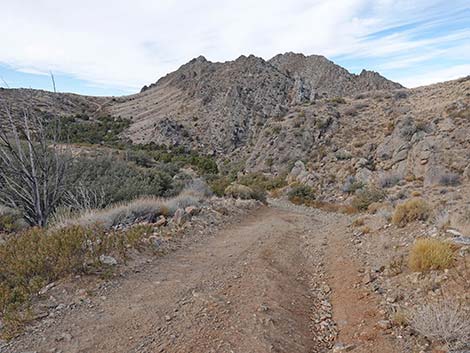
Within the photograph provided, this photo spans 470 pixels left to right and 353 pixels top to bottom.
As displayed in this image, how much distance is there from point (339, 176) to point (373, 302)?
56.1 ft

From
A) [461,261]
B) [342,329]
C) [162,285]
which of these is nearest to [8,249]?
[162,285]

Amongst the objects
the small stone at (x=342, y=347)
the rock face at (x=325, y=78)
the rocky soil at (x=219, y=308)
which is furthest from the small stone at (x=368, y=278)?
the rock face at (x=325, y=78)

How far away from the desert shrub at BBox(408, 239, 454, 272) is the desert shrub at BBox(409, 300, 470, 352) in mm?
1293

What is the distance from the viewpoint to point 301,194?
2161 cm

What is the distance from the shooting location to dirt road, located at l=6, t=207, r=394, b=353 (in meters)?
4.58

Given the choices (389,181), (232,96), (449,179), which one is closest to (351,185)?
(389,181)

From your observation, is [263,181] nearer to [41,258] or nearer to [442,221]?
[442,221]

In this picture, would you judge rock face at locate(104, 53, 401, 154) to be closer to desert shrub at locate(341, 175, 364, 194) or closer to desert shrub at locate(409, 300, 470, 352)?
desert shrub at locate(341, 175, 364, 194)

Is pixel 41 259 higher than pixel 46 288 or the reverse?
higher

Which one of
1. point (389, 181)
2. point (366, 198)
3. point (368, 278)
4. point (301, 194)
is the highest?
point (368, 278)

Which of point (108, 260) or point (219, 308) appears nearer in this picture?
point (219, 308)

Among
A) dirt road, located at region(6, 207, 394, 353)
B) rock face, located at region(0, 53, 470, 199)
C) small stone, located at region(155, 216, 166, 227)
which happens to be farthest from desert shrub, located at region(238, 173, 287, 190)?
dirt road, located at region(6, 207, 394, 353)

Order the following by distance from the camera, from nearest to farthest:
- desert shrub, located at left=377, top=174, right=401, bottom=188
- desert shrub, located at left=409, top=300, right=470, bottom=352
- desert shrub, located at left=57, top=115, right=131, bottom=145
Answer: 1. desert shrub, located at left=409, top=300, right=470, bottom=352
2. desert shrub, located at left=377, top=174, right=401, bottom=188
3. desert shrub, located at left=57, top=115, right=131, bottom=145

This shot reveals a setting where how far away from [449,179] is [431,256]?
Answer: 1256cm
